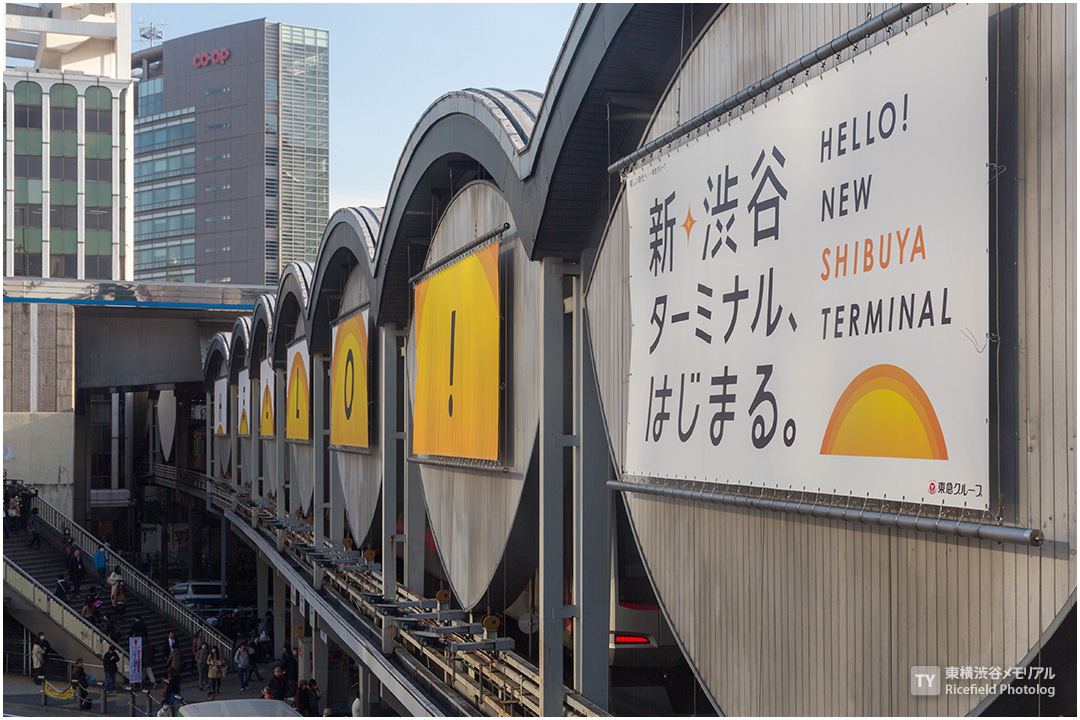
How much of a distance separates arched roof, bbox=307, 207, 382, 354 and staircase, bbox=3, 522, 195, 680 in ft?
44.5

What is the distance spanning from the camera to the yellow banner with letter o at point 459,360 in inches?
469

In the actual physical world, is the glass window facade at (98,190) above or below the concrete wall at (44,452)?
above

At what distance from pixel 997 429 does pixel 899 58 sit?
6.66 feet

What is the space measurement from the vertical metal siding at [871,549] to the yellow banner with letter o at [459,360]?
303 cm

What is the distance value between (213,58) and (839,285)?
11492cm

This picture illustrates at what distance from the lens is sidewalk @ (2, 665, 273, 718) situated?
23.4 m

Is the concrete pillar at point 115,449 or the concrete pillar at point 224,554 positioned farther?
the concrete pillar at point 115,449

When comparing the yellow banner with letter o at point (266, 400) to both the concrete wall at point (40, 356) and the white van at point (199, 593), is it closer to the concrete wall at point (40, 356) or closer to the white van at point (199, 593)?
the white van at point (199, 593)

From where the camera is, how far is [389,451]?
1697 centimetres

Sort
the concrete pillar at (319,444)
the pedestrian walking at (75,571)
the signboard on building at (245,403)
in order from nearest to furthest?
the concrete pillar at (319,444) → the pedestrian walking at (75,571) → the signboard on building at (245,403)

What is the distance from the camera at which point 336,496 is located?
880 inches

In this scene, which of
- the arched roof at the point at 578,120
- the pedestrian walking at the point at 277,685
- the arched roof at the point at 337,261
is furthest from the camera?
the pedestrian walking at the point at 277,685

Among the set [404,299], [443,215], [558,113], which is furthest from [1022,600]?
[404,299]

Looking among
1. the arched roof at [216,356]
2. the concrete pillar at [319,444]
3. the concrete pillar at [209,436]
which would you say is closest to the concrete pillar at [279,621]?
the concrete pillar at [319,444]
